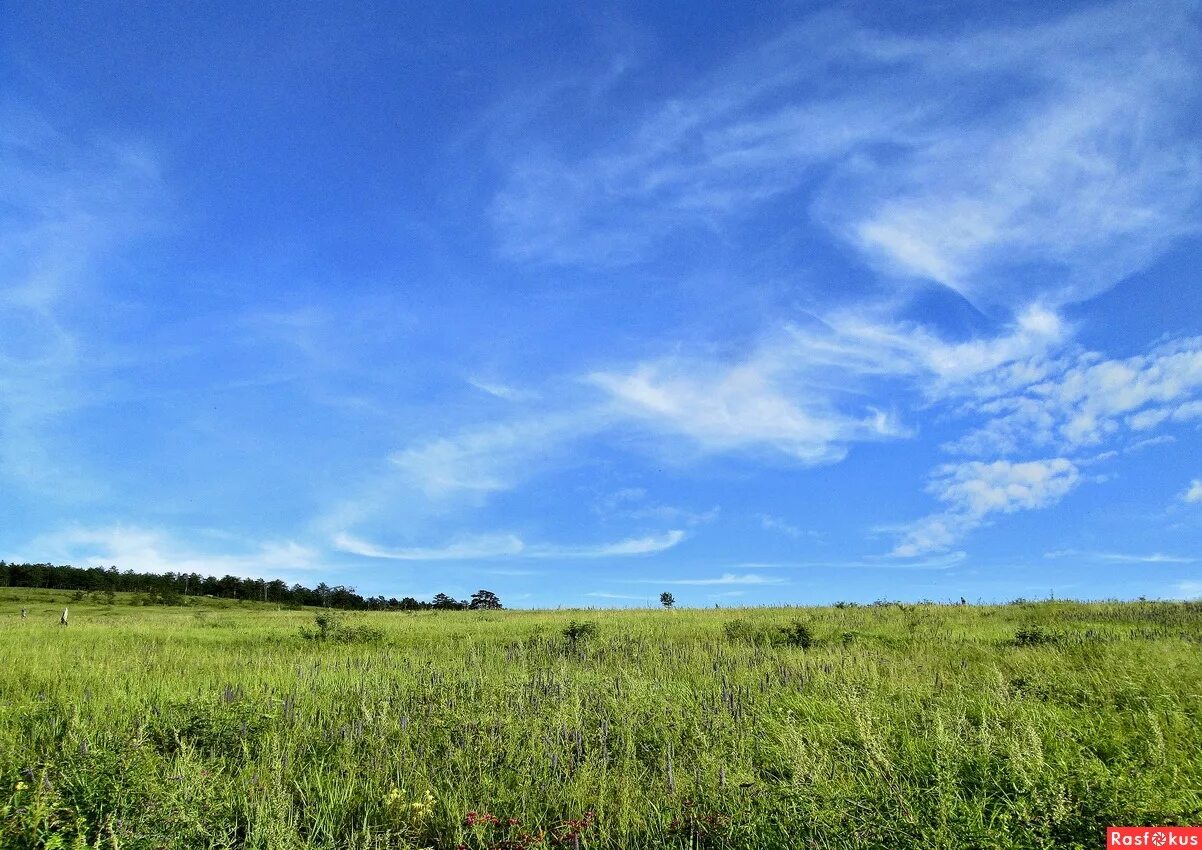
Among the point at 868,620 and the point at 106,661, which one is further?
the point at 868,620

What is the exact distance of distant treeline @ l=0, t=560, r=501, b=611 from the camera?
114 meters

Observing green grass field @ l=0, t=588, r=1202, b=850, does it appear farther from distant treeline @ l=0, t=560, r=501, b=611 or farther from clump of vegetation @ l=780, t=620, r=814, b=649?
distant treeline @ l=0, t=560, r=501, b=611

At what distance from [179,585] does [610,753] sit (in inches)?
6157

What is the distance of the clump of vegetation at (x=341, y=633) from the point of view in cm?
2039

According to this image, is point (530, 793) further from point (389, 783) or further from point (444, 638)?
point (444, 638)

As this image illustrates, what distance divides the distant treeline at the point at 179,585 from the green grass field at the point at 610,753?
3691 inches

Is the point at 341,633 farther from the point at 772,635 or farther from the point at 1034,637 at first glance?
the point at 1034,637

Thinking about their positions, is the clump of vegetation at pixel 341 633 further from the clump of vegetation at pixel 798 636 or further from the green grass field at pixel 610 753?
the clump of vegetation at pixel 798 636

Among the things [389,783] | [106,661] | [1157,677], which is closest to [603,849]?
[389,783]

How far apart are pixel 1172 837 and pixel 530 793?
3.97 metres

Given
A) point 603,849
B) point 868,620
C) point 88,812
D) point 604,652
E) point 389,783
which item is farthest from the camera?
point 868,620

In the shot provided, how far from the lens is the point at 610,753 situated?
6.51 m

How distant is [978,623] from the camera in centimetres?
2134

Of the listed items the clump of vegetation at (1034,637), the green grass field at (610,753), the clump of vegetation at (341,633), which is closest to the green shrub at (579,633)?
the green grass field at (610,753)
